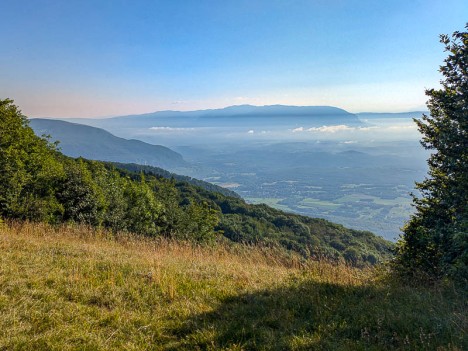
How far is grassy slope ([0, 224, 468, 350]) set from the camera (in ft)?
12.4

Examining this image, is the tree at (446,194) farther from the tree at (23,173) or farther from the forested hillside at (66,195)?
the tree at (23,173)

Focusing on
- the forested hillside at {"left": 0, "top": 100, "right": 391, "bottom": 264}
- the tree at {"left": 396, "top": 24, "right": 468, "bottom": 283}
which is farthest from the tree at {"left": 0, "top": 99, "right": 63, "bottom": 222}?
the tree at {"left": 396, "top": 24, "right": 468, "bottom": 283}

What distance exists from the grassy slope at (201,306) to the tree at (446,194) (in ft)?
4.22

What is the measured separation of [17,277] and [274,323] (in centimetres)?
477

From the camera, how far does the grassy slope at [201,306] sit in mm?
3777

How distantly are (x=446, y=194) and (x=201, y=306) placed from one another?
6.77 metres

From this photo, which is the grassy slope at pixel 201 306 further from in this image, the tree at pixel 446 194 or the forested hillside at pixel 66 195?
the forested hillside at pixel 66 195

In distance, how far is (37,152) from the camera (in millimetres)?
18953

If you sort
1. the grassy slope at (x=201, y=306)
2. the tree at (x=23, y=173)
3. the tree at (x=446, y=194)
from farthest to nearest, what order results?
1. the tree at (x=23, y=173)
2. the tree at (x=446, y=194)
3. the grassy slope at (x=201, y=306)

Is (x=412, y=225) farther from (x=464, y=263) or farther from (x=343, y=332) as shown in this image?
(x=343, y=332)

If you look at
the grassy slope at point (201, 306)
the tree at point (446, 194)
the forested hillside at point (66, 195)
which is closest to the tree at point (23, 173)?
the forested hillside at point (66, 195)

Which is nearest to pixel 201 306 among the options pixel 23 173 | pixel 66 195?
Answer: pixel 23 173

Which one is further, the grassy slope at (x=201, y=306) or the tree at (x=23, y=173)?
the tree at (x=23, y=173)

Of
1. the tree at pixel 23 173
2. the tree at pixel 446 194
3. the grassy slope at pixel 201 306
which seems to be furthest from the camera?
the tree at pixel 23 173
